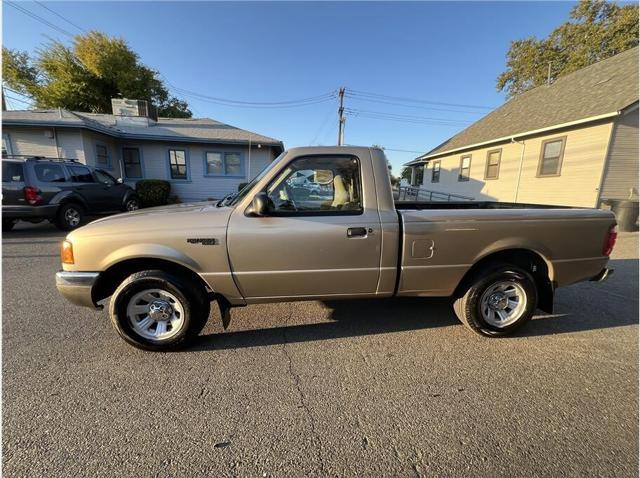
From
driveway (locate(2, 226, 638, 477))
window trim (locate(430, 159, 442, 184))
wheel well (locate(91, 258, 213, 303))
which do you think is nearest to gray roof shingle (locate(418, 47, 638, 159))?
window trim (locate(430, 159, 442, 184))

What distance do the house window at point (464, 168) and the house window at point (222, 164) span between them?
1329 cm

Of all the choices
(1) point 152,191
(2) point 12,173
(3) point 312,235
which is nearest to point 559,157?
(3) point 312,235

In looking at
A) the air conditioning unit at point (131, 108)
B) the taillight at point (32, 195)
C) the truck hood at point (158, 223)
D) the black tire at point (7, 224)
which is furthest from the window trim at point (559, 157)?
the air conditioning unit at point (131, 108)

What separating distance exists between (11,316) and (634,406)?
20.6 ft

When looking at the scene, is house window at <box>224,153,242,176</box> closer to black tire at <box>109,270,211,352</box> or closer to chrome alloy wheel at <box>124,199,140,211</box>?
chrome alloy wheel at <box>124,199,140,211</box>

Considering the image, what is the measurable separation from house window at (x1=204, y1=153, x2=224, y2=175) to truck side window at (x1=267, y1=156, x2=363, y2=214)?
13211 millimetres

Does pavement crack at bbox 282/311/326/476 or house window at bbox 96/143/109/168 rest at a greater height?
house window at bbox 96/143/109/168

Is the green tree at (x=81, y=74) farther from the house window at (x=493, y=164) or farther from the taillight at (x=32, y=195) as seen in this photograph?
the house window at (x=493, y=164)

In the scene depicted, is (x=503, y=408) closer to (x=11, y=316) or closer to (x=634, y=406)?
(x=634, y=406)

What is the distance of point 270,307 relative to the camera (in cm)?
371

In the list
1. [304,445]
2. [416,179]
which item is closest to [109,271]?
[304,445]

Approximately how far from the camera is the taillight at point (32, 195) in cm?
734

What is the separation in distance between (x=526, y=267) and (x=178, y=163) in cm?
1542

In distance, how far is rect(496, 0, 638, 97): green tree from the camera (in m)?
20.5
